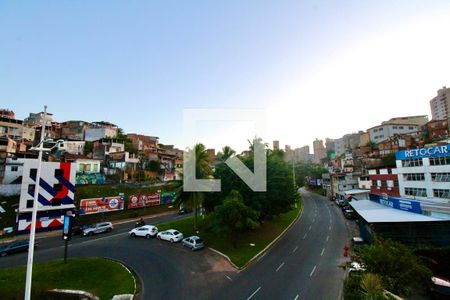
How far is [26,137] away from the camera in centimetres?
6525

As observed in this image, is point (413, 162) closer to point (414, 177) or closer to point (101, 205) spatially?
point (414, 177)

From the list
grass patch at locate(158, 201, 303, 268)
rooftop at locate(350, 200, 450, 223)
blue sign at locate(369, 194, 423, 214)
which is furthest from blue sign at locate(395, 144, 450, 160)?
grass patch at locate(158, 201, 303, 268)

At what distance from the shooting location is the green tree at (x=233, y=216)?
75.2 ft

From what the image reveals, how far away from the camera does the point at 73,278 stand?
18219 millimetres

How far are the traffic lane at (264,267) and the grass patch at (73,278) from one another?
750 centimetres

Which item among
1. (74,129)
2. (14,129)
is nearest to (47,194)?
(14,129)

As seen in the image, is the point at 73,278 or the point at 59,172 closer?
the point at 73,278

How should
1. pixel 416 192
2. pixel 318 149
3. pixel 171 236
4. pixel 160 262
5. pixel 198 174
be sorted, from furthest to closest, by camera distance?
pixel 318 149
pixel 416 192
pixel 198 174
pixel 171 236
pixel 160 262

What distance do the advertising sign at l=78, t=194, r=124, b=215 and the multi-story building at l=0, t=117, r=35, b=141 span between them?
4193 centimetres

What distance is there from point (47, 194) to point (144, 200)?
16360mm

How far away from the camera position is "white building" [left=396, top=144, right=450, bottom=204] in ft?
112

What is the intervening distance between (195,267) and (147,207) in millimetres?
29987

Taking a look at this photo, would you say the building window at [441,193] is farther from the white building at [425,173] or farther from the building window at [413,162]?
the building window at [413,162]

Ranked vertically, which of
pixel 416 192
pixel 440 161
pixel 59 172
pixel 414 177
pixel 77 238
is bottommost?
pixel 77 238
